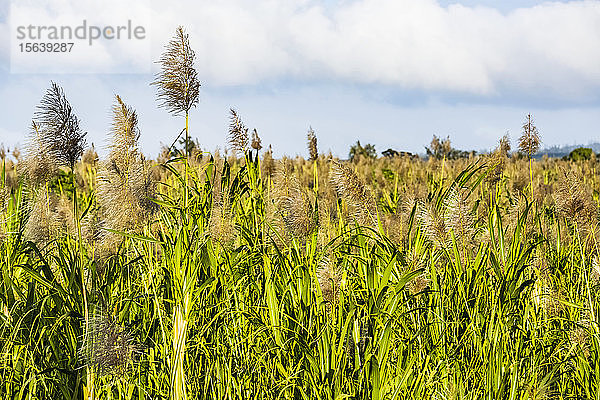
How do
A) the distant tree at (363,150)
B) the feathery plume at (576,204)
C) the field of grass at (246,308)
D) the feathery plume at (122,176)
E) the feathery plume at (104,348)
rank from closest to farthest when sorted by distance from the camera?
the feathery plume at (104,348), the field of grass at (246,308), the feathery plume at (122,176), the feathery plume at (576,204), the distant tree at (363,150)

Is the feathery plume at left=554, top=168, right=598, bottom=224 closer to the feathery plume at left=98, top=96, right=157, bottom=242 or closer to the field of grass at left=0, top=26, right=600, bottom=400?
the field of grass at left=0, top=26, right=600, bottom=400

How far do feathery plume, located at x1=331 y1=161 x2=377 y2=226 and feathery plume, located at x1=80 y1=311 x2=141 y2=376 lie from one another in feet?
3.88

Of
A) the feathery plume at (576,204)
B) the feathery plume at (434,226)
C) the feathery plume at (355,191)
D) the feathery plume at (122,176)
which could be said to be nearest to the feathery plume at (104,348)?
the feathery plume at (122,176)

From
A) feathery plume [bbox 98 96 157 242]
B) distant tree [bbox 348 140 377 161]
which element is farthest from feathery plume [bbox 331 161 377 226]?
distant tree [bbox 348 140 377 161]

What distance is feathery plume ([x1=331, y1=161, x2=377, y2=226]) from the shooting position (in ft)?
9.56

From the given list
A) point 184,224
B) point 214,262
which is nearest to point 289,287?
point 214,262

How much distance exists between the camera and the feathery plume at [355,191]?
9.56ft

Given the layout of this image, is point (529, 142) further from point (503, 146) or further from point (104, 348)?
point (104, 348)

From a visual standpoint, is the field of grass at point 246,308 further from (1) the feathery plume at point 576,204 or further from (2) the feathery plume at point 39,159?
(1) the feathery plume at point 576,204

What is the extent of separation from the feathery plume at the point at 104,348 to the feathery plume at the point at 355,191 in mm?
1181

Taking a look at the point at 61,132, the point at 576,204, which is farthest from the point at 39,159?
the point at 576,204

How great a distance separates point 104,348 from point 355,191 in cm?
131

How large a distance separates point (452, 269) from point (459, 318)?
296 mm

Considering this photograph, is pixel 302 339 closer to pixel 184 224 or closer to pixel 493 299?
pixel 184 224
